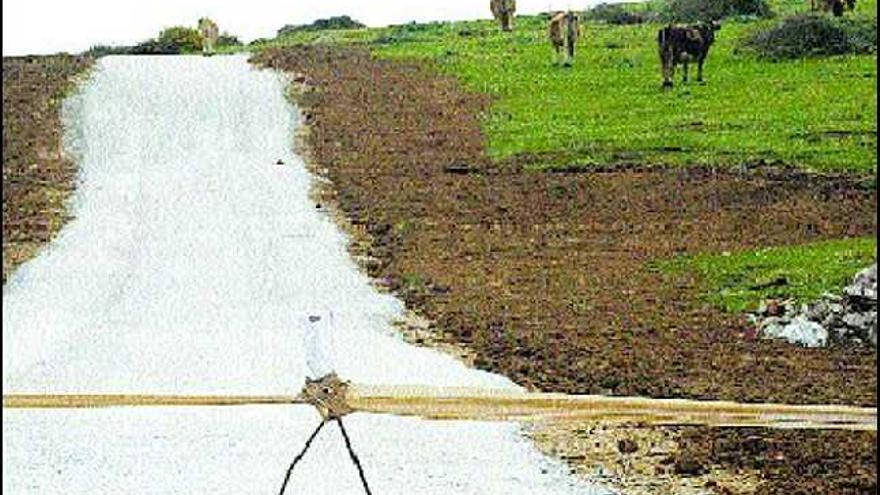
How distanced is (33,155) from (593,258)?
9006 mm

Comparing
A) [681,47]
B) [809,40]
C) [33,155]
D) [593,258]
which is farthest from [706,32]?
[593,258]

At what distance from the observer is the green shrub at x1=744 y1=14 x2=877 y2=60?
29.2 meters

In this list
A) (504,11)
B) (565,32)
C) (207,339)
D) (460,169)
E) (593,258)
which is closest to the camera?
(207,339)

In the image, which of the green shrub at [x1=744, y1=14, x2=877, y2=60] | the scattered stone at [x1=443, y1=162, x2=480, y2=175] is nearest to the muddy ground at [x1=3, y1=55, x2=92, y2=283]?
the scattered stone at [x1=443, y1=162, x2=480, y2=175]

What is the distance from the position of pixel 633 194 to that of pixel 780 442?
33.0 ft

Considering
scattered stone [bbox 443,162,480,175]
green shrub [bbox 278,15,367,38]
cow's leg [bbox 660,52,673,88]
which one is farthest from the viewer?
green shrub [bbox 278,15,367,38]

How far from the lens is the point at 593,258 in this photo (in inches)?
581

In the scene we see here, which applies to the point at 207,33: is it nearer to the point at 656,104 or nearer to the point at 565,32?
the point at 565,32

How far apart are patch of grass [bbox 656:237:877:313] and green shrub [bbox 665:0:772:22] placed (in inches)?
978

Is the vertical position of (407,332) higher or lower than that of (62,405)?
lower

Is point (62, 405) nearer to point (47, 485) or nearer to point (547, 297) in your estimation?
point (47, 485)

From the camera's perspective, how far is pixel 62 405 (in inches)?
199

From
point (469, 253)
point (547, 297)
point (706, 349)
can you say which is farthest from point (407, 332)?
point (469, 253)

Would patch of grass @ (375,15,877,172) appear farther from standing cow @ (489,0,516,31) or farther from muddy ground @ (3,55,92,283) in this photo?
muddy ground @ (3,55,92,283)
